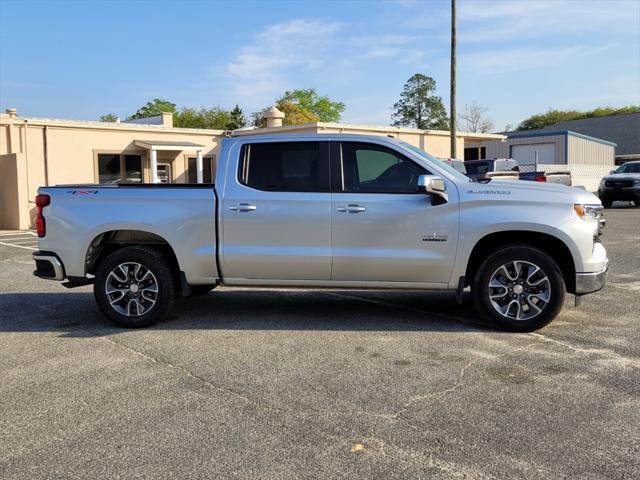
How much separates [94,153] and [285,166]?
59.7 feet

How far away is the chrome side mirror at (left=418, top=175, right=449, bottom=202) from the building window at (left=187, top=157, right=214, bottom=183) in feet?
67.4

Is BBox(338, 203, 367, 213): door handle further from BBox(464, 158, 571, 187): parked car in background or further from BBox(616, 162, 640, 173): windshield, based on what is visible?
BBox(616, 162, 640, 173): windshield

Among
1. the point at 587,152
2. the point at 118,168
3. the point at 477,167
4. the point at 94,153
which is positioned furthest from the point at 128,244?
the point at 587,152

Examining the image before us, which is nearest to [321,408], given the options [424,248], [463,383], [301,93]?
[463,383]

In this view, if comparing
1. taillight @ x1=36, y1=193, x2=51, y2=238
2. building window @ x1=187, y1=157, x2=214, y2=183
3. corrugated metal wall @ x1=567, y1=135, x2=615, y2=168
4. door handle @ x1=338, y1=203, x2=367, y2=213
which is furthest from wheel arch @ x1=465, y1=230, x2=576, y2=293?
corrugated metal wall @ x1=567, y1=135, x2=615, y2=168

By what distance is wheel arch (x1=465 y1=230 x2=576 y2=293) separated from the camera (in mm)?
6270

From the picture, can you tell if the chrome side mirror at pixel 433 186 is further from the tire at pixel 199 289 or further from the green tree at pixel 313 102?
the green tree at pixel 313 102

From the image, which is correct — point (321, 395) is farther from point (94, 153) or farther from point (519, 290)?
point (94, 153)

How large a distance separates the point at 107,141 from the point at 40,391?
1995 cm

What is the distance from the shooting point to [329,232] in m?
6.34

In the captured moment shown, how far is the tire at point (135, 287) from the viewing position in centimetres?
Answer: 657

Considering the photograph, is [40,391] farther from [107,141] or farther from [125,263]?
[107,141]

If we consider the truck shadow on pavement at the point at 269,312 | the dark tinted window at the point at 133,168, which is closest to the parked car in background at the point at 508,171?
the dark tinted window at the point at 133,168

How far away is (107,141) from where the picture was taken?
23188mm
